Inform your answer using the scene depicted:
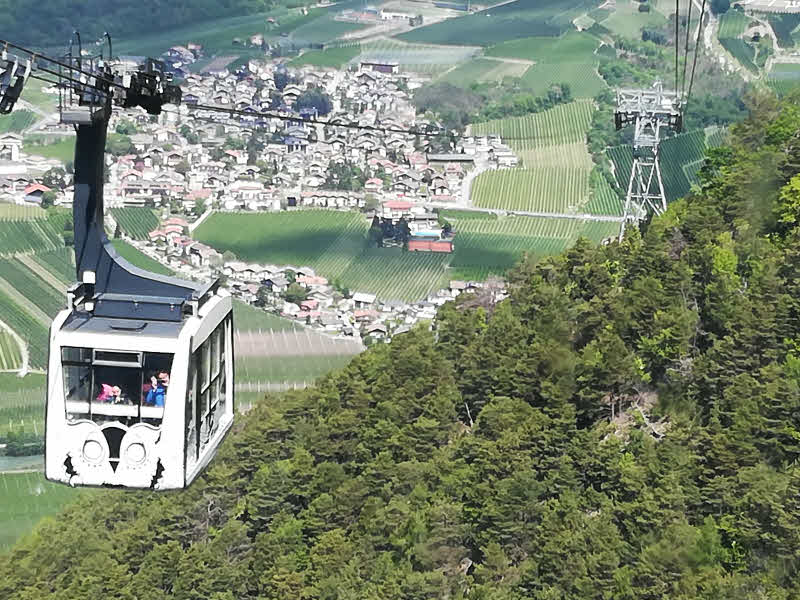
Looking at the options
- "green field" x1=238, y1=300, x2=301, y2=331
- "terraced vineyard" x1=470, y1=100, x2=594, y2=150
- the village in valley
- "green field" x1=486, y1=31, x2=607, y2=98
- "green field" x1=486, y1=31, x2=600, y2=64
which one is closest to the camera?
"green field" x1=238, y1=300, x2=301, y2=331

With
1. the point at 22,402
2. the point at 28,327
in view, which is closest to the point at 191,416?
the point at 22,402

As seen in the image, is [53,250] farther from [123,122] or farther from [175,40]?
[175,40]

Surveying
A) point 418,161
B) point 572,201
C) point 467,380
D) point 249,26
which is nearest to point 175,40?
point 249,26

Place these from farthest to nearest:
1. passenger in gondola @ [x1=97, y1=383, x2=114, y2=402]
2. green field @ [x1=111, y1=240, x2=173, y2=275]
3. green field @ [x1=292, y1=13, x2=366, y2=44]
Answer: green field @ [x1=292, y1=13, x2=366, y2=44]
green field @ [x1=111, y1=240, x2=173, y2=275]
passenger in gondola @ [x1=97, y1=383, x2=114, y2=402]

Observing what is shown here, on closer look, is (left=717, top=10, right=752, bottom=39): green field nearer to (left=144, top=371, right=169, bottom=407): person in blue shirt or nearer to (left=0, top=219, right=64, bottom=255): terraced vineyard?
(left=0, top=219, right=64, bottom=255): terraced vineyard

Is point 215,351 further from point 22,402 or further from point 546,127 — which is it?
point 546,127

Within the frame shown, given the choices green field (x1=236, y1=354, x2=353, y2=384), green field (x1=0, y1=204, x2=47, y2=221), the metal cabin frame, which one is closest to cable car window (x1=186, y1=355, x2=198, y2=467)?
the metal cabin frame
